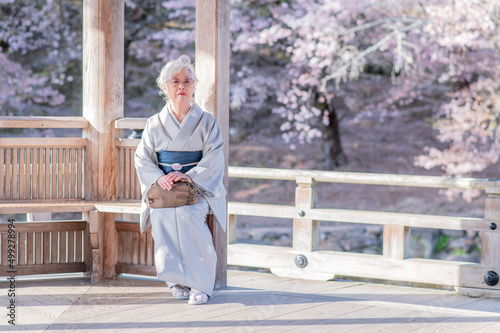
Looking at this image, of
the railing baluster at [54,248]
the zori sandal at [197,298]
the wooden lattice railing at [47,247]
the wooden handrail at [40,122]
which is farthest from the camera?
the railing baluster at [54,248]

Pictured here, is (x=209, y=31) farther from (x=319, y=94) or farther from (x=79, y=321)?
(x=319, y=94)

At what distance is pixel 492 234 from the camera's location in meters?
3.85

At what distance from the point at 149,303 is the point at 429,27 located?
491 centimetres

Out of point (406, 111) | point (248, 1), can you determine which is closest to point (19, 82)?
point (248, 1)

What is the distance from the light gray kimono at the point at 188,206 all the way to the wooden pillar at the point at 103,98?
1.78 ft

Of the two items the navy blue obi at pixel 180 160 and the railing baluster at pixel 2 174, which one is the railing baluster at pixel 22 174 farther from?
the navy blue obi at pixel 180 160

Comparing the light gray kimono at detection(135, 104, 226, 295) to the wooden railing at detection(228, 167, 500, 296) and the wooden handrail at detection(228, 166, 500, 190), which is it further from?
the wooden railing at detection(228, 167, 500, 296)

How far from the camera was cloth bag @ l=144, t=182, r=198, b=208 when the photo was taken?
3543mm

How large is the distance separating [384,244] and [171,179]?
4.94 ft

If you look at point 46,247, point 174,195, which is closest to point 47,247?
point 46,247

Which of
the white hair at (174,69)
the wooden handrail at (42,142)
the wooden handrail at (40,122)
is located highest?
the white hair at (174,69)

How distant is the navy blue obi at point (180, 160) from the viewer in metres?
3.67

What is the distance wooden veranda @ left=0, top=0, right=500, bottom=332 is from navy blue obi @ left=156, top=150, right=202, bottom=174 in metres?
0.33

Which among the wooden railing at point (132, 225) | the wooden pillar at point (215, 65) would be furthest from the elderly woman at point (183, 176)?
the wooden railing at point (132, 225)
